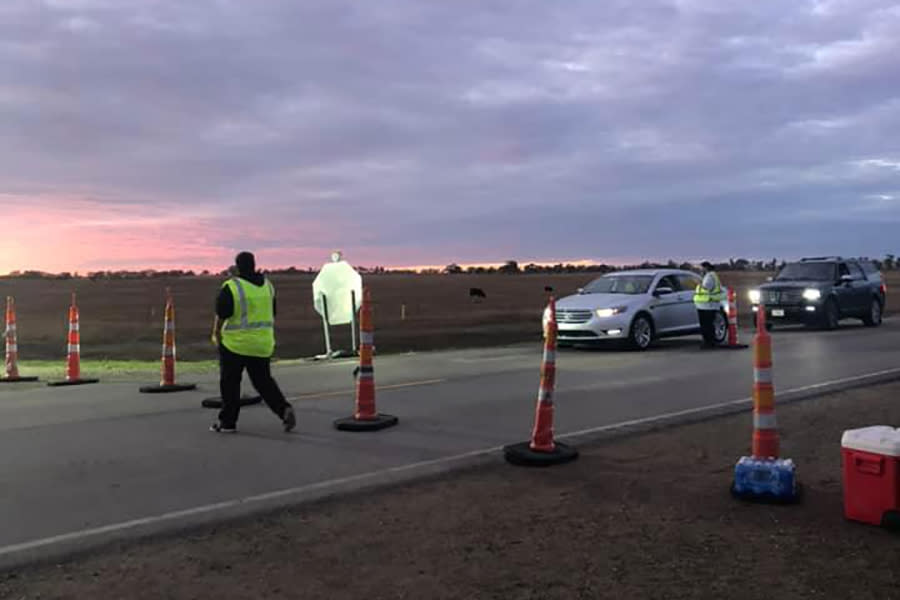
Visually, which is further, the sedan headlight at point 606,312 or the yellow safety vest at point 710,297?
the sedan headlight at point 606,312

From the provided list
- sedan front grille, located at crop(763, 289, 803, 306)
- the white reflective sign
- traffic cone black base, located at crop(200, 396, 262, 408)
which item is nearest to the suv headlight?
sedan front grille, located at crop(763, 289, 803, 306)

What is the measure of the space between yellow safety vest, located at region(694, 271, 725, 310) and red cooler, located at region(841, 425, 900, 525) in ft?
41.4

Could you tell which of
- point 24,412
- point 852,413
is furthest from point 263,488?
point 852,413

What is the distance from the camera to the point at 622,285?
1961 cm

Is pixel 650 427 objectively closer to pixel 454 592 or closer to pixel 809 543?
pixel 809 543

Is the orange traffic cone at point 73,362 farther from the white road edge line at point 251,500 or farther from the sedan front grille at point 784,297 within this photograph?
the sedan front grille at point 784,297

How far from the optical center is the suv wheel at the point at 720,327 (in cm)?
1925

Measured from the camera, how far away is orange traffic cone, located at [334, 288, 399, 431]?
29.3 ft

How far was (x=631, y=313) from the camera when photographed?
18391mm

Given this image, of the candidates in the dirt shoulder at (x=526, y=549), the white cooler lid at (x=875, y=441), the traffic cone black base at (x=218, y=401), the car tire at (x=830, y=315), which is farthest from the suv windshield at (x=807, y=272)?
the white cooler lid at (x=875, y=441)

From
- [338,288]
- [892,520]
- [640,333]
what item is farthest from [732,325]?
[892,520]

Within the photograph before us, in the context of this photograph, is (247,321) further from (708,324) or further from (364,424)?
(708,324)

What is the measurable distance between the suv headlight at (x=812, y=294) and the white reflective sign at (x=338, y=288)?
13.9 m

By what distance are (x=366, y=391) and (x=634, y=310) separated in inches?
418
